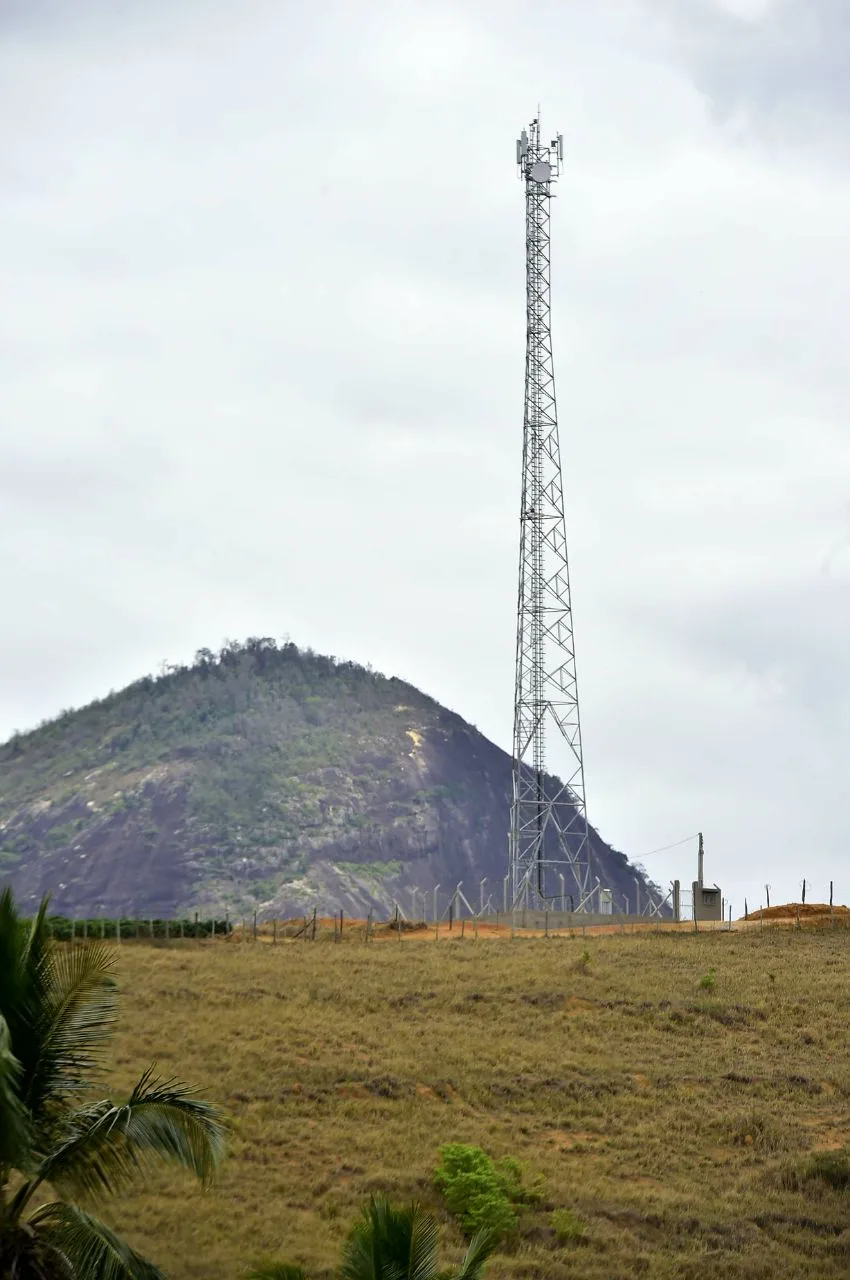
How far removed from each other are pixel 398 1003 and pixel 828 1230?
50.0 feet

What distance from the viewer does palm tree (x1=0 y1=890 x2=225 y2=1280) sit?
1575 centimetres

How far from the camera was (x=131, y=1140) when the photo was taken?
1627 cm

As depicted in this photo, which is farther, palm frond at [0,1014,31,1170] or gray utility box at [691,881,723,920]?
gray utility box at [691,881,723,920]

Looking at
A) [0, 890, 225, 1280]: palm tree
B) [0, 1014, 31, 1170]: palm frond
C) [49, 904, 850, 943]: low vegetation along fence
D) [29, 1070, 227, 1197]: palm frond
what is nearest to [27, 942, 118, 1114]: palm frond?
[0, 890, 225, 1280]: palm tree

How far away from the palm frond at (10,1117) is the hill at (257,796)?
105612 millimetres

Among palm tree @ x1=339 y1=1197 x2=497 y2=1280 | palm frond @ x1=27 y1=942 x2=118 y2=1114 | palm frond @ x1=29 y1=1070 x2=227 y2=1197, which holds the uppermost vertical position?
palm frond @ x1=27 y1=942 x2=118 y2=1114

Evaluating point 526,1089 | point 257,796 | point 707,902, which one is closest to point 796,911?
point 707,902

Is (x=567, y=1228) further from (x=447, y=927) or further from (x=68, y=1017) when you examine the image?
(x=447, y=927)

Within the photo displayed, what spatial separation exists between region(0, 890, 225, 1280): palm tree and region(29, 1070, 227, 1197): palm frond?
1 centimetres

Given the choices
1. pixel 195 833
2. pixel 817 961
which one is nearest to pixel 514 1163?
pixel 817 961

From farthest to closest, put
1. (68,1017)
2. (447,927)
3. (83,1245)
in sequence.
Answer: (447,927) → (68,1017) → (83,1245)

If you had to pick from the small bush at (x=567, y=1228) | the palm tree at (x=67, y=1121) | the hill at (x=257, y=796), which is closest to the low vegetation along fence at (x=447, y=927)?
the small bush at (x=567, y=1228)

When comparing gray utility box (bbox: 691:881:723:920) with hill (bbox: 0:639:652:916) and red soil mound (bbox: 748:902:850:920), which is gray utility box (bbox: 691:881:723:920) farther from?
hill (bbox: 0:639:652:916)

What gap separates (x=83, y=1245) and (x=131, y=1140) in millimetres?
1070
